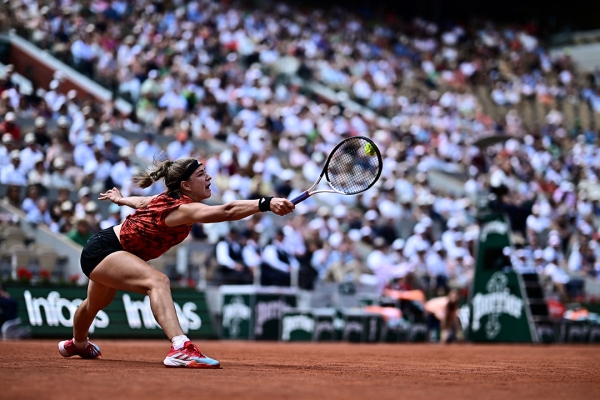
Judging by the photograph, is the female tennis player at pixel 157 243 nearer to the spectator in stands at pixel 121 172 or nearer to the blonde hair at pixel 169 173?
the blonde hair at pixel 169 173

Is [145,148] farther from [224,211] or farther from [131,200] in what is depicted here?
[224,211]

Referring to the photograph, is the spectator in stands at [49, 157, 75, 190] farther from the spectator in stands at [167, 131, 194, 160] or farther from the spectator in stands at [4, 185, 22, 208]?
the spectator in stands at [167, 131, 194, 160]

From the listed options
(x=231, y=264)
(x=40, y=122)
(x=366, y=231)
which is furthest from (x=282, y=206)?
(x=366, y=231)

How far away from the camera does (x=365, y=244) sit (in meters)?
22.6

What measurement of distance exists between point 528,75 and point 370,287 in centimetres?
1973

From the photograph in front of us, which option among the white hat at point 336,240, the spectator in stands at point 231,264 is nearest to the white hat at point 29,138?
the spectator in stands at point 231,264

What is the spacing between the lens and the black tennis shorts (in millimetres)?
8156

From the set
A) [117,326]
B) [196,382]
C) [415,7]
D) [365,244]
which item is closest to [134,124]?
[365,244]

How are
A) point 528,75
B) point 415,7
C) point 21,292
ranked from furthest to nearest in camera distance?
point 415,7 → point 528,75 → point 21,292

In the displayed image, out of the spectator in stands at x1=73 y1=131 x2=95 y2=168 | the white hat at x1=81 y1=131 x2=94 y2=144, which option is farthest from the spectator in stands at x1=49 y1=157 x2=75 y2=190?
the white hat at x1=81 y1=131 x2=94 y2=144

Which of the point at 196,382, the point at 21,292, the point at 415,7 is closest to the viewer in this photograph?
the point at 196,382

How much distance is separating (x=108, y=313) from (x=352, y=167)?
27.4ft

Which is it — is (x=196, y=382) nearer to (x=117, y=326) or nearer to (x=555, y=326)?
(x=117, y=326)

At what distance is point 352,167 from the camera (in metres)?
8.60
